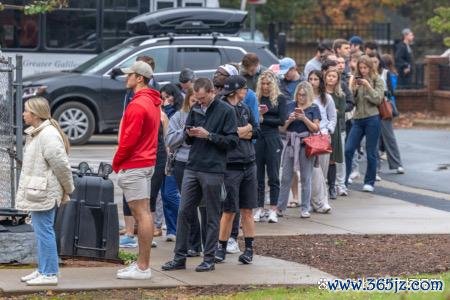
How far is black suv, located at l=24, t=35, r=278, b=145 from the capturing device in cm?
2277

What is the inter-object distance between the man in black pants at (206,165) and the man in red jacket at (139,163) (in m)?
0.48

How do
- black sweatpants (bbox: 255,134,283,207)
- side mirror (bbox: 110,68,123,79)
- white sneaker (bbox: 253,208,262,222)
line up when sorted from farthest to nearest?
side mirror (bbox: 110,68,123,79) < white sneaker (bbox: 253,208,262,222) < black sweatpants (bbox: 255,134,283,207)

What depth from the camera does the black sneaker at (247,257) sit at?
11.6 metres

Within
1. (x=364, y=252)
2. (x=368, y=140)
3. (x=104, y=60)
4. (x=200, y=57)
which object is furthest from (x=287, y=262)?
(x=104, y=60)

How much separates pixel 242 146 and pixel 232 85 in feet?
1.98

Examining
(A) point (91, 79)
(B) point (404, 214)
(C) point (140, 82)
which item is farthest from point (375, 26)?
(C) point (140, 82)

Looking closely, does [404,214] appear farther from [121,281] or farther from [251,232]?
[121,281]

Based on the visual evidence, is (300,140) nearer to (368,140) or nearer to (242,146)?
(368,140)

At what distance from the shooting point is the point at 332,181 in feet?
53.8

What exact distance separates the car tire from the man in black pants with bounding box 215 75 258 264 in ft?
37.5

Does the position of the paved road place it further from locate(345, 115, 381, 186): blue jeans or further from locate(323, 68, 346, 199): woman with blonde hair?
locate(323, 68, 346, 199): woman with blonde hair

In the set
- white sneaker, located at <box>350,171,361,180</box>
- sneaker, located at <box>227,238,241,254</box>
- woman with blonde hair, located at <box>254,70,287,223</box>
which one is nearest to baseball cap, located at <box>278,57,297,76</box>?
woman with blonde hair, located at <box>254,70,287,223</box>

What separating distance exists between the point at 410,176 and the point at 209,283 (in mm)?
9076


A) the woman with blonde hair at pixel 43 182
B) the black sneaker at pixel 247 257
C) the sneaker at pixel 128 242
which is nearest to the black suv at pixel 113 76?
the sneaker at pixel 128 242
